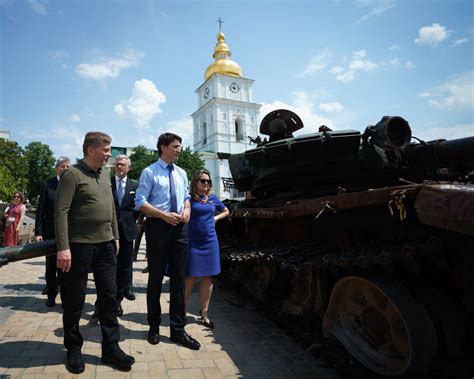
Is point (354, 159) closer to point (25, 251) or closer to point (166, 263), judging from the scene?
point (166, 263)

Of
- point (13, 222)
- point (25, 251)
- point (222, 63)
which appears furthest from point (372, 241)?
point (222, 63)

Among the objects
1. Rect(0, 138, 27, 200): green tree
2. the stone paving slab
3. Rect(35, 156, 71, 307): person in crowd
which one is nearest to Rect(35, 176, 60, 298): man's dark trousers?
Rect(35, 156, 71, 307): person in crowd

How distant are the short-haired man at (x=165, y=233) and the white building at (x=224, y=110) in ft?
167

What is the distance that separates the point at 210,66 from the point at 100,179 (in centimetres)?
5909

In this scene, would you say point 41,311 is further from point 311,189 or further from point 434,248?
point 434,248

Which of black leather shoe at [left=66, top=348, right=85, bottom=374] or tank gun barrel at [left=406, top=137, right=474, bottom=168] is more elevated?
tank gun barrel at [left=406, top=137, right=474, bottom=168]

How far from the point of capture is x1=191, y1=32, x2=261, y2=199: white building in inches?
2237

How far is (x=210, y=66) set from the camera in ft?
194

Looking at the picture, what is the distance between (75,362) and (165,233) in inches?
52.7

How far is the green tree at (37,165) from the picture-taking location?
46344 mm

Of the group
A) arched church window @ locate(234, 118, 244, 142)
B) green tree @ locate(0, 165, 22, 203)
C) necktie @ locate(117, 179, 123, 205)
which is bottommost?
necktie @ locate(117, 179, 123, 205)

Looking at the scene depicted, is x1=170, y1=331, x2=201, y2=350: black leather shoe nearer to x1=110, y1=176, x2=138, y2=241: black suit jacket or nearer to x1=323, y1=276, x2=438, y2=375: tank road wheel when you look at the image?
x1=323, y1=276, x2=438, y2=375: tank road wheel

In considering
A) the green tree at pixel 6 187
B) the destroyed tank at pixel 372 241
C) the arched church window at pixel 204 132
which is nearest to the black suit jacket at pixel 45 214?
the destroyed tank at pixel 372 241

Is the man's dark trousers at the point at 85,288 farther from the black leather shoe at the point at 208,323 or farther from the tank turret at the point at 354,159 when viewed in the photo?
the tank turret at the point at 354,159
